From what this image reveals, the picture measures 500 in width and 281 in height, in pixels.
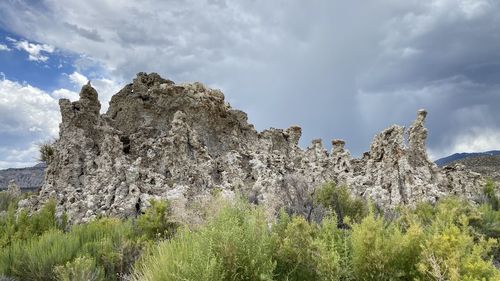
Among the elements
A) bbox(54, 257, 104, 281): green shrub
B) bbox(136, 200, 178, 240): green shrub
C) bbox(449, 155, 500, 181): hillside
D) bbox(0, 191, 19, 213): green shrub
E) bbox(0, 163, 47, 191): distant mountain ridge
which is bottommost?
bbox(54, 257, 104, 281): green shrub

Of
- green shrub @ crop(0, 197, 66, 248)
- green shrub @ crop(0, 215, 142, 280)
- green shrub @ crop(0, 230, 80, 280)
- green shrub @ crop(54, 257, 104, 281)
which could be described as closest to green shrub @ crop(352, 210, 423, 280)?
green shrub @ crop(54, 257, 104, 281)

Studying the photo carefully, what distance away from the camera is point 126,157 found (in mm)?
16547

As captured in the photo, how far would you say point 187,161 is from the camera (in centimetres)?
1669

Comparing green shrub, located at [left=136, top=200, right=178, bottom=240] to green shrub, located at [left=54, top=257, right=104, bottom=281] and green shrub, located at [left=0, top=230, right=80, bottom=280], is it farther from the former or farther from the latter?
green shrub, located at [left=54, top=257, right=104, bottom=281]

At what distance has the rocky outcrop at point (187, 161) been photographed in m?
15.7

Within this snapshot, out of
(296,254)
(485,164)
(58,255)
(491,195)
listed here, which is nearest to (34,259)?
(58,255)

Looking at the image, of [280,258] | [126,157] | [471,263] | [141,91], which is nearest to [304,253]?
[280,258]

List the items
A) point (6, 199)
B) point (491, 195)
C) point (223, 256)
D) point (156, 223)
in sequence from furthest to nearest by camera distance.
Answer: point (6, 199), point (491, 195), point (156, 223), point (223, 256)

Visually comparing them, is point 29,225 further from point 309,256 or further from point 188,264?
point 309,256

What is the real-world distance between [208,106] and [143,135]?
298cm

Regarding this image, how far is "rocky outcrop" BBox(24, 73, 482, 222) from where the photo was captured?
51.6ft

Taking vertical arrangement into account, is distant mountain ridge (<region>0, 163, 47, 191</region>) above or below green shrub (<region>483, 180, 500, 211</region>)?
above

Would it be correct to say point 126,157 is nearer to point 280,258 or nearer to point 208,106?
point 208,106

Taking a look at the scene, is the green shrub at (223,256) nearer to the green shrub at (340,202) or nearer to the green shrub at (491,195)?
the green shrub at (340,202)
